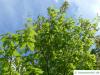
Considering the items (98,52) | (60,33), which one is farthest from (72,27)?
(98,52)

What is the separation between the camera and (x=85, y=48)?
2055 inches

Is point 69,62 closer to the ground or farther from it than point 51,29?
closer to the ground

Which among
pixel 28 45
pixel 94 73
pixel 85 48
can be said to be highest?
pixel 85 48

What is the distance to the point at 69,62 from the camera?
48.7 meters

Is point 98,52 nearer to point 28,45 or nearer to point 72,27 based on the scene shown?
point 72,27

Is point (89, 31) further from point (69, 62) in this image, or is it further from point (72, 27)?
point (69, 62)

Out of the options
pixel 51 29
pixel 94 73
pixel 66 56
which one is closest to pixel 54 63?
pixel 66 56

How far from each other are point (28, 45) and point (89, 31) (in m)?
34.7

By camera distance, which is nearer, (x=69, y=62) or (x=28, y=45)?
A: (x=28, y=45)

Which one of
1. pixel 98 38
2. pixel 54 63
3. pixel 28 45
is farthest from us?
pixel 98 38

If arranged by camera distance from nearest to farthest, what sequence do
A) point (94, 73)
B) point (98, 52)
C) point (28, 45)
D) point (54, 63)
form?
point (28, 45), point (94, 73), point (54, 63), point (98, 52)

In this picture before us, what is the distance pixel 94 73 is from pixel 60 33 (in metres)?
29.1

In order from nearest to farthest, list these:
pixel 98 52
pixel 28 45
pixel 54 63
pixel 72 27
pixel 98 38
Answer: pixel 28 45
pixel 54 63
pixel 72 27
pixel 98 38
pixel 98 52

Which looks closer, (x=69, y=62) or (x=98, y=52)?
(x=69, y=62)
